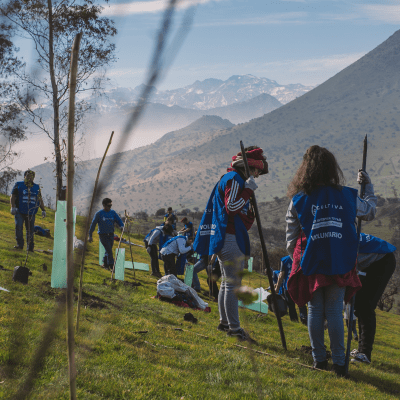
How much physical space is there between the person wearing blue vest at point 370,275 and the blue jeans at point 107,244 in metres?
7.40

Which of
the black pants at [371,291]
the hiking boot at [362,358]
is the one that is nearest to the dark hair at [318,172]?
the black pants at [371,291]

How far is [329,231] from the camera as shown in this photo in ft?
11.9

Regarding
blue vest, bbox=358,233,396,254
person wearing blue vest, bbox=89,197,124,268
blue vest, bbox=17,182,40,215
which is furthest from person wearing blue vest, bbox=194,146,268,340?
blue vest, bbox=17,182,40,215

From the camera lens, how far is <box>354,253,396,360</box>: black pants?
189 inches

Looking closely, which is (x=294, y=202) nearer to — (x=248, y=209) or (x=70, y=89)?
(x=248, y=209)

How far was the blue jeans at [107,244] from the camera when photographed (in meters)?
10.9

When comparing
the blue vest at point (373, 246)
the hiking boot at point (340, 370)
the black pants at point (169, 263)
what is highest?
the blue vest at point (373, 246)

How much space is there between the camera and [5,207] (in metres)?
25.9

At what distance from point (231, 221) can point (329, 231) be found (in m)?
1.09

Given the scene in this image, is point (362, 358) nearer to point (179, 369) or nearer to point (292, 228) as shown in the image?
point (292, 228)

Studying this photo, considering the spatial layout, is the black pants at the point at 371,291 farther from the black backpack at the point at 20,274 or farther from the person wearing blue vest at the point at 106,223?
the person wearing blue vest at the point at 106,223

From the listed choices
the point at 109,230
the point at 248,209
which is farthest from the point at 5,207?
the point at 248,209

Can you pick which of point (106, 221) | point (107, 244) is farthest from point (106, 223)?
point (107, 244)

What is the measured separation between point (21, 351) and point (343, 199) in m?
3.47
